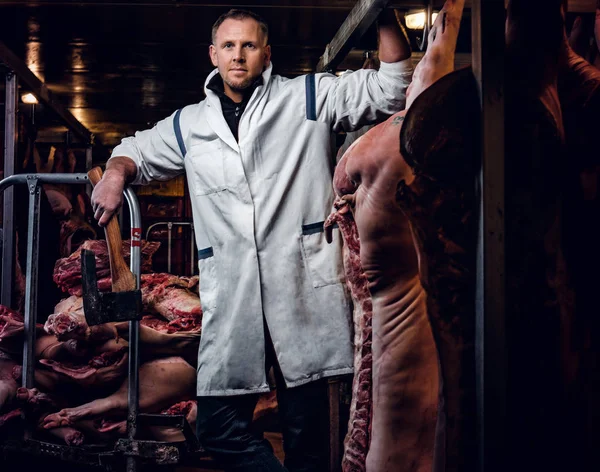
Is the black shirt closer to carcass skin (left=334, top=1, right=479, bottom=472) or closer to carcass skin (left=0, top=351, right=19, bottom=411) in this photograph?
carcass skin (left=334, top=1, right=479, bottom=472)

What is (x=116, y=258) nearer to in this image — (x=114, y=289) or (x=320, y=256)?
(x=114, y=289)

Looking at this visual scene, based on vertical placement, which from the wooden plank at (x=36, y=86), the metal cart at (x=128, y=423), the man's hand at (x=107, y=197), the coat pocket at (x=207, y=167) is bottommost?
the metal cart at (x=128, y=423)

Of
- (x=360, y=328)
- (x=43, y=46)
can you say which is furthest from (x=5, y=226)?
(x=360, y=328)

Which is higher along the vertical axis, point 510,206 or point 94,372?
point 510,206

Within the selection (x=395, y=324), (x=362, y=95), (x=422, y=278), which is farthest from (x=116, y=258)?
(x=422, y=278)

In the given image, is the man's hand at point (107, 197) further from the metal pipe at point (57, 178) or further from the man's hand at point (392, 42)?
the man's hand at point (392, 42)

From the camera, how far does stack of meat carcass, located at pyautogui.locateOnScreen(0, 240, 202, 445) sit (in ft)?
12.9

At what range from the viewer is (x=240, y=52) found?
3.41 meters

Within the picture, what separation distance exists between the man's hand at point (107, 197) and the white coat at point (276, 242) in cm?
43

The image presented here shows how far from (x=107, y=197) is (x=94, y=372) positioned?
4.18ft

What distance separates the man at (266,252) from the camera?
322cm

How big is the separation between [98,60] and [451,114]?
6315mm

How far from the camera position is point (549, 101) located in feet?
5.87

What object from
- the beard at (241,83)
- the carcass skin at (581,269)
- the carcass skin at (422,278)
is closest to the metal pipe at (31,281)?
the beard at (241,83)
